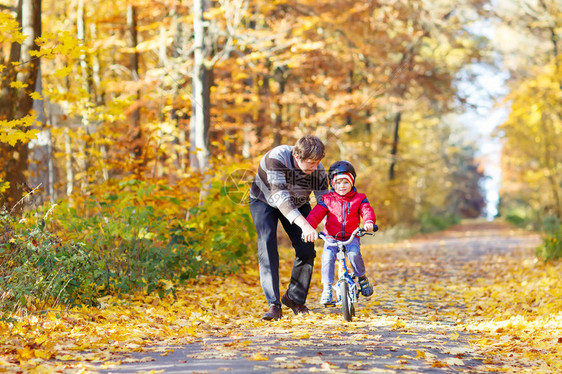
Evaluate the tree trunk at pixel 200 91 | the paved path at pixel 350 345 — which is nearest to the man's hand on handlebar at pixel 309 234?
the paved path at pixel 350 345

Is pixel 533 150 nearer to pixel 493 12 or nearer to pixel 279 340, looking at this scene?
pixel 493 12

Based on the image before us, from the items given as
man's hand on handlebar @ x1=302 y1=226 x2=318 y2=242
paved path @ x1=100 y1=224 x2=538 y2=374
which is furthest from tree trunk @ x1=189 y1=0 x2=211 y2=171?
man's hand on handlebar @ x1=302 y1=226 x2=318 y2=242

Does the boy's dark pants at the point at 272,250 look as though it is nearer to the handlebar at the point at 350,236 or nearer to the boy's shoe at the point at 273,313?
the boy's shoe at the point at 273,313

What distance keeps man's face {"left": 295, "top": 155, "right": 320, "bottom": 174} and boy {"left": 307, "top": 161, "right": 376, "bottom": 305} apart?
0.25m

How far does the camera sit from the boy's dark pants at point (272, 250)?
6379mm

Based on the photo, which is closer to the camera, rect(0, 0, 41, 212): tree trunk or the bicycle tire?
the bicycle tire

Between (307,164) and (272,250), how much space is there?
3.35ft

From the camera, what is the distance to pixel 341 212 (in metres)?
6.25

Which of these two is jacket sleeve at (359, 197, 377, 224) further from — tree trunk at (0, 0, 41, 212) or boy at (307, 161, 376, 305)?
tree trunk at (0, 0, 41, 212)

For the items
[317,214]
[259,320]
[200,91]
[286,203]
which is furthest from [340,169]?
[200,91]

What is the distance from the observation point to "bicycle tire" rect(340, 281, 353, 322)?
6.16 metres

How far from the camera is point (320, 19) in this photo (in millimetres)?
14969

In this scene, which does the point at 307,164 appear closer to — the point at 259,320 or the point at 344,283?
the point at 344,283

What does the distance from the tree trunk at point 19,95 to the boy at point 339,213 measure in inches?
179
